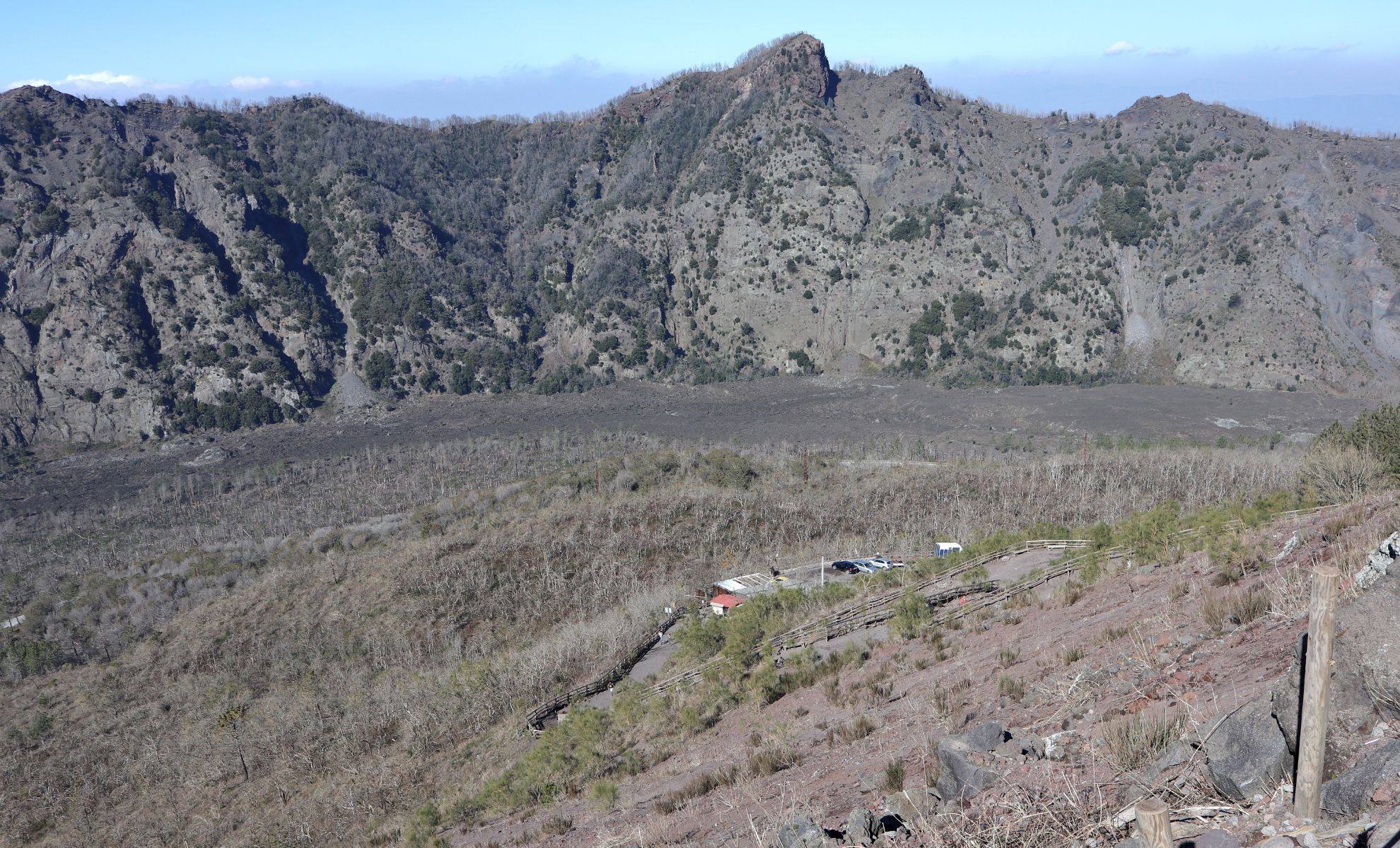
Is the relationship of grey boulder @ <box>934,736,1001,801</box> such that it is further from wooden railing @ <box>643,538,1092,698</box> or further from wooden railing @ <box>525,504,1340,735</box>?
wooden railing @ <box>643,538,1092,698</box>

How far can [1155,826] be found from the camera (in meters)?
5.27

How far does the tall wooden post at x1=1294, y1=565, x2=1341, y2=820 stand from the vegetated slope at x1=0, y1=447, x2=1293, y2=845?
60.8ft

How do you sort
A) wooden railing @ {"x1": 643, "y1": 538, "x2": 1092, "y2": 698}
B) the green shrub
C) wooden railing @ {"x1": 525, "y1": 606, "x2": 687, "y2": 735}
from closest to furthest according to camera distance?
the green shrub
wooden railing @ {"x1": 643, "y1": 538, "x2": 1092, "y2": 698}
wooden railing @ {"x1": 525, "y1": 606, "x2": 687, "y2": 735}

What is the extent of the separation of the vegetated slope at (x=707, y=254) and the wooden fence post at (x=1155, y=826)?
72928mm

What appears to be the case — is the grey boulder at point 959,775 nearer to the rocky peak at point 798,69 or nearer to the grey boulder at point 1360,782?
the grey boulder at point 1360,782

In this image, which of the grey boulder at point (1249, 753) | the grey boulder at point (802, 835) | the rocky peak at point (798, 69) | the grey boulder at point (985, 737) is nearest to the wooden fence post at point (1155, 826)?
the grey boulder at point (1249, 753)

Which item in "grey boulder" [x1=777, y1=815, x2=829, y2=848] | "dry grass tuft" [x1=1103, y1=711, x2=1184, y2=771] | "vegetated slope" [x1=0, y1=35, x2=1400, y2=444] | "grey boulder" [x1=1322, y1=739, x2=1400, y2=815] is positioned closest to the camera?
"grey boulder" [x1=1322, y1=739, x2=1400, y2=815]

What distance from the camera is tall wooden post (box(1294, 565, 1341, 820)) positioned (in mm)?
6309

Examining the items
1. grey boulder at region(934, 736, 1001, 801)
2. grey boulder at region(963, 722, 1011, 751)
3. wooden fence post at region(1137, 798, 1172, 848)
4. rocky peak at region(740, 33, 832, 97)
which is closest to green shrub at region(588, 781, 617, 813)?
grey boulder at region(934, 736, 1001, 801)

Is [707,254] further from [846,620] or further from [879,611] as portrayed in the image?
[846,620]

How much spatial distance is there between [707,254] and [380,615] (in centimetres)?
5779

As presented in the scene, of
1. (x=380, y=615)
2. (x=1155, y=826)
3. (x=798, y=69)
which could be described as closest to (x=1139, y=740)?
(x=1155, y=826)

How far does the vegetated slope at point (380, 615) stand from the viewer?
84.4 ft

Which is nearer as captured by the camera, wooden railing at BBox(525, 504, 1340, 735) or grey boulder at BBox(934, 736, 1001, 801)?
grey boulder at BBox(934, 736, 1001, 801)
